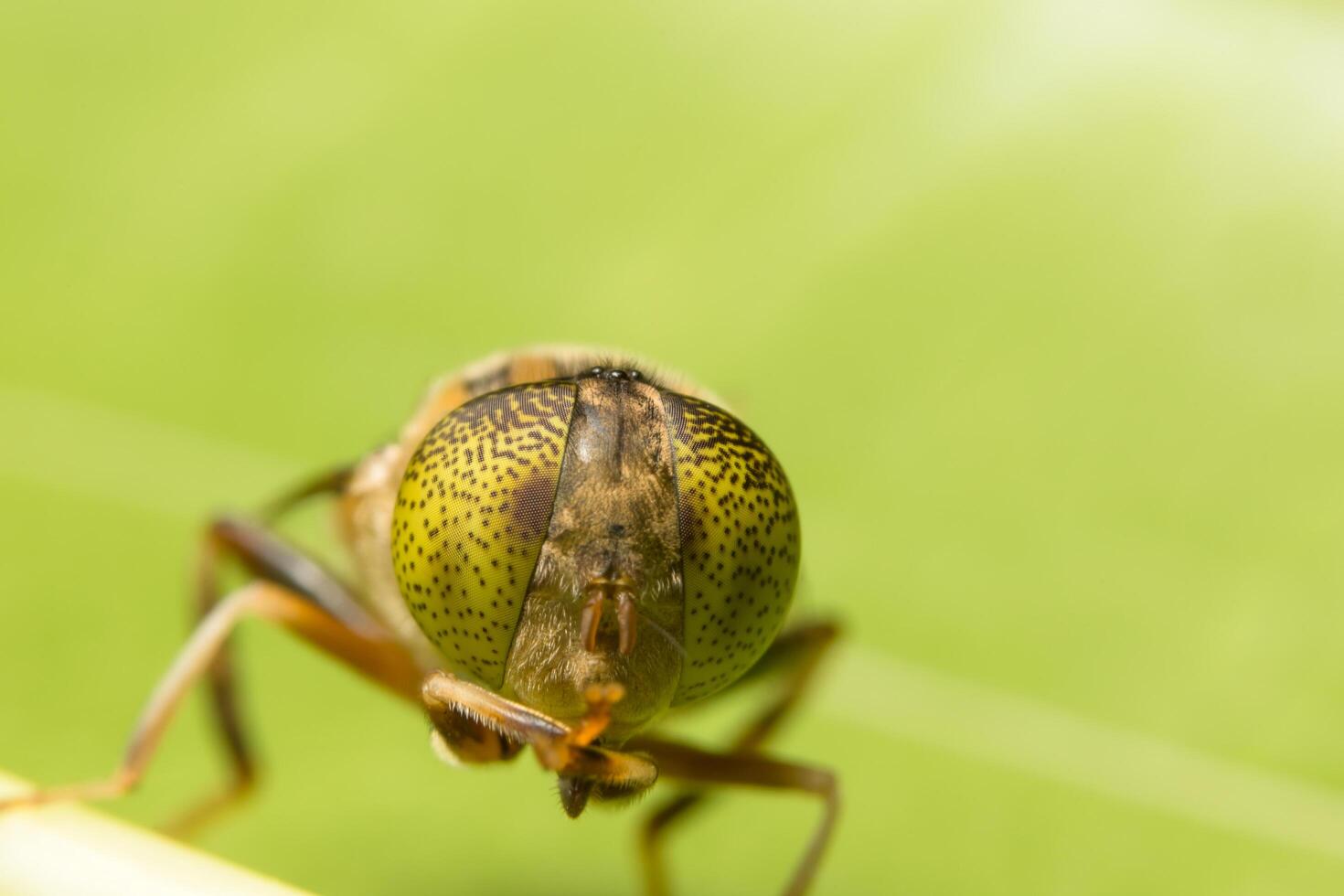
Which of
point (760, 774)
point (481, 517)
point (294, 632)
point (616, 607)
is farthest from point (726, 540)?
point (294, 632)

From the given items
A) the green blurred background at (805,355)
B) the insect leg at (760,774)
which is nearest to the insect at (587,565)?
the insect leg at (760,774)

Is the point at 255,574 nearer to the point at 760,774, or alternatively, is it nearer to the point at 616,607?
the point at 760,774

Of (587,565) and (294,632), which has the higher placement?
(587,565)

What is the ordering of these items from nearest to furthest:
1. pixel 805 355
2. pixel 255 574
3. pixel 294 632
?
1. pixel 294 632
2. pixel 255 574
3. pixel 805 355

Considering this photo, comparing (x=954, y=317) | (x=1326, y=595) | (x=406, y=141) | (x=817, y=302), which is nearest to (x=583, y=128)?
(x=406, y=141)

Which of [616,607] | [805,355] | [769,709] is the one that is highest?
[805,355]

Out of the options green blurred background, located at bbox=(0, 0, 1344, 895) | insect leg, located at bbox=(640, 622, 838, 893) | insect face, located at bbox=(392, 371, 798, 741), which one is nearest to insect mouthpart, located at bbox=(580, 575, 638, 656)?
insect face, located at bbox=(392, 371, 798, 741)

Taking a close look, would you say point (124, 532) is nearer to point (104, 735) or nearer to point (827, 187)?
point (104, 735)
